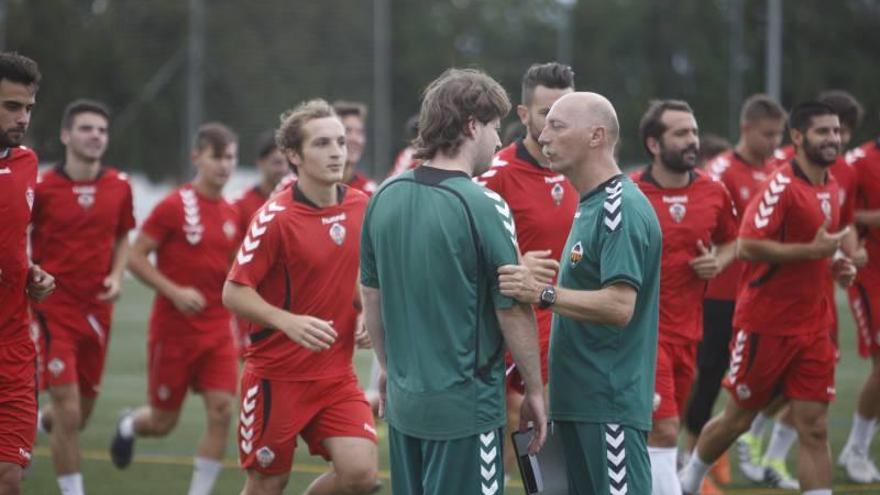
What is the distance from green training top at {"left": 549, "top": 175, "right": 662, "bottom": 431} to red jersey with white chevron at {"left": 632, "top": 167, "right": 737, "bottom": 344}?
2404 millimetres

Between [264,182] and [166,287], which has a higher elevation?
[264,182]

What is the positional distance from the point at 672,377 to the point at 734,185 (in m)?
3.01

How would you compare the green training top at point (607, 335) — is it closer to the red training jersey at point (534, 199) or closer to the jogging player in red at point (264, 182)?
the red training jersey at point (534, 199)

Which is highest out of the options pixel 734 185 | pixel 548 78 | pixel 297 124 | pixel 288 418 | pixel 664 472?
pixel 548 78

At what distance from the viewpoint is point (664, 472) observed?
24.9 ft

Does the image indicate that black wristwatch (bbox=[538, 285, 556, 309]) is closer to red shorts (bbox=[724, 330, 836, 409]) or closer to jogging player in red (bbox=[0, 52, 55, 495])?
jogging player in red (bbox=[0, 52, 55, 495])

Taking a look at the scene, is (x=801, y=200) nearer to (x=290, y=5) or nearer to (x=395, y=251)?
(x=395, y=251)

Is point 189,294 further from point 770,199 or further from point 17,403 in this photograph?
point 770,199

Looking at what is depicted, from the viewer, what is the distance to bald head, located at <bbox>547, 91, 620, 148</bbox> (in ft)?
18.9

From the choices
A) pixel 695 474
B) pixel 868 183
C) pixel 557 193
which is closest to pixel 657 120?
pixel 557 193

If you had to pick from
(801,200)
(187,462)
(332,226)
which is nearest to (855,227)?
(801,200)

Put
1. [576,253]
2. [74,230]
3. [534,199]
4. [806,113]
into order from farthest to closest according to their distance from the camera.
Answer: [74,230], [806,113], [534,199], [576,253]

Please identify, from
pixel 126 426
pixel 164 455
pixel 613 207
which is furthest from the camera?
pixel 164 455

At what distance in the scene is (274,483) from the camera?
7.12 m
